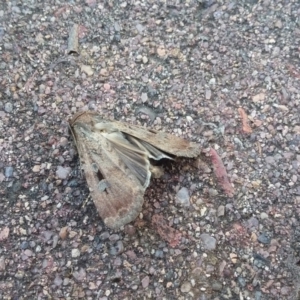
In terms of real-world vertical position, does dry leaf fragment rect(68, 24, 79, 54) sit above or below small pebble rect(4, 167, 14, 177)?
above

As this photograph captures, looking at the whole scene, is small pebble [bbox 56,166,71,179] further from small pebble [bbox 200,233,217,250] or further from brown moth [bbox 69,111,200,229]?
small pebble [bbox 200,233,217,250]

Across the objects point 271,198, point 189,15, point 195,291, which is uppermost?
point 189,15

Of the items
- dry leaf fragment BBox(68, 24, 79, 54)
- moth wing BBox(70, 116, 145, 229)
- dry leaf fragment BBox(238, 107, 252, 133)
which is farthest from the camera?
dry leaf fragment BBox(68, 24, 79, 54)

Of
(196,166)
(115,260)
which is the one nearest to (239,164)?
(196,166)

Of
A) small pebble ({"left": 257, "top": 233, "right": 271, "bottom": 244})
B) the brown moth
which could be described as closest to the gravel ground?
small pebble ({"left": 257, "top": 233, "right": 271, "bottom": 244})

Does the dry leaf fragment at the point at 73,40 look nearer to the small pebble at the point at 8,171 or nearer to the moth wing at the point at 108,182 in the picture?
the moth wing at the point at 108,182

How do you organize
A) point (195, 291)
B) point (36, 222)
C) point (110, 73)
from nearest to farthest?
point (195, 291) < point (36, 222) < point (110, 73)

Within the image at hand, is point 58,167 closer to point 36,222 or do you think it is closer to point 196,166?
point 36,222
